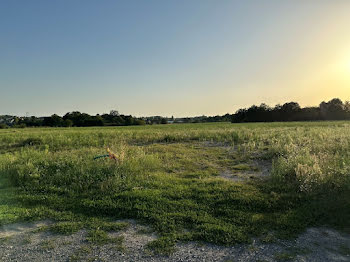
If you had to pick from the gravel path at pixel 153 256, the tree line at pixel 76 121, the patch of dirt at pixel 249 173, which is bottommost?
the gravel path at pixel 153 256

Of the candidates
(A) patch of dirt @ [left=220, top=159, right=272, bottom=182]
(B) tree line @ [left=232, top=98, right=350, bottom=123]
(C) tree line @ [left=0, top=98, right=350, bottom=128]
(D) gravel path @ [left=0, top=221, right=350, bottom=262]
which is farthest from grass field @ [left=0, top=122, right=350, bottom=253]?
(B) tree line @ [left=232, top=98, right=350, bottom=123]

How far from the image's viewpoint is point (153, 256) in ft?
12.0

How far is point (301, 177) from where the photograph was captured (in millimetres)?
6617

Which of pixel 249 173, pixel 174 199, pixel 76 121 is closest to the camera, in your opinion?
pixel 174 199

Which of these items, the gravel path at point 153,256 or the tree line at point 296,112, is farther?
the tree line at point 296,112

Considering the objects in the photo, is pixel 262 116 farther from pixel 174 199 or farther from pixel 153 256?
pixel 153 256

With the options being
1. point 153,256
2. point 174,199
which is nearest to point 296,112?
point 174,199

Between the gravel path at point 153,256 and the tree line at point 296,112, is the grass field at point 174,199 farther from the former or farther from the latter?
the tree line at point 296,112

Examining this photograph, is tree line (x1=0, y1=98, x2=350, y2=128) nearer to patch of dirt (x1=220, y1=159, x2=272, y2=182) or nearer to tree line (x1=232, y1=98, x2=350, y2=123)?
tree line (x1=232, y1=98, x2=350, y2=123)

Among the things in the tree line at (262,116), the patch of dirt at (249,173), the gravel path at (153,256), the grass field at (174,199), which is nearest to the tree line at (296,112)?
the tree line at (262,116)

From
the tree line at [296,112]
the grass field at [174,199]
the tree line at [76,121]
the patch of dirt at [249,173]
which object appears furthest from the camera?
the tree line at [76,121]

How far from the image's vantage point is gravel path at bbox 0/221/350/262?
3.62 meters

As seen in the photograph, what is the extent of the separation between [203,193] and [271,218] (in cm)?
185

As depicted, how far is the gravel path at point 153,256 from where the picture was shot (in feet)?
11.9
